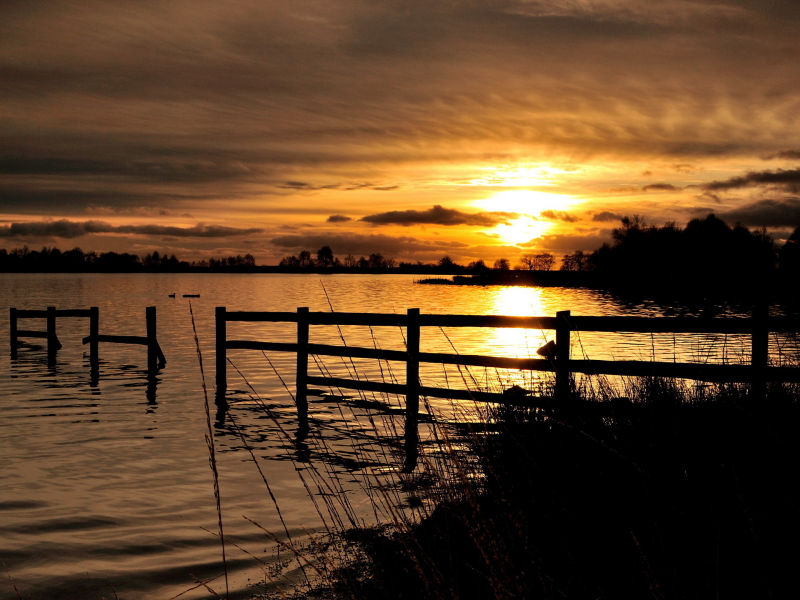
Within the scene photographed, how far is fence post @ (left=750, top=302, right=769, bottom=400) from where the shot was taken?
711 centimetres

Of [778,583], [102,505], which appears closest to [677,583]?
[778,583]

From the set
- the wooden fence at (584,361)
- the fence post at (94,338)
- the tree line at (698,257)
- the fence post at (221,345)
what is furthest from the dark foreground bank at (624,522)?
the tree line at (698,257)

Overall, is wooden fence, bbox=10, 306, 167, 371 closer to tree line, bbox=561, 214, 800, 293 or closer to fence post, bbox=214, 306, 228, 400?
fence post, bbox=214, 306, 228, 400

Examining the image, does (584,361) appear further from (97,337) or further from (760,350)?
(97,337)

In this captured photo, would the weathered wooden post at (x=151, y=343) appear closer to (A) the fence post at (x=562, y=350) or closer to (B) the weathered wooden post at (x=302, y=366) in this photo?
(B) the weathered wooden post at (x=302, y=366)

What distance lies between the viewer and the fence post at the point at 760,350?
23.3 ft

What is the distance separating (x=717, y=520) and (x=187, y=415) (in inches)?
511

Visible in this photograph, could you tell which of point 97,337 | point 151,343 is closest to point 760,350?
point 151,343

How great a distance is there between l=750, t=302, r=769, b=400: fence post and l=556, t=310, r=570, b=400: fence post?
2016 millimetres

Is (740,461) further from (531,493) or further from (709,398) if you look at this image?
(709,398)

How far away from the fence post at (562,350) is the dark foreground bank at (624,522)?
1.15 m

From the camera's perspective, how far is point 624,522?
4.75 m

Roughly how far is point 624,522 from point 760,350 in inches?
144

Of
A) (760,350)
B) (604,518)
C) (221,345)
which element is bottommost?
(604,518)
